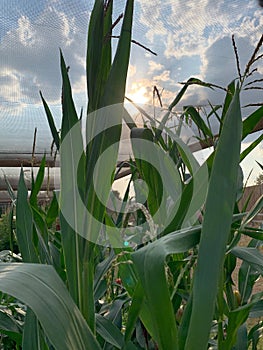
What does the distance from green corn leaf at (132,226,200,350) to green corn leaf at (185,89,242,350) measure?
0.02 meters

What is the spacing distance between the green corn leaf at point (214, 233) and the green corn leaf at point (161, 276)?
0.06 ft

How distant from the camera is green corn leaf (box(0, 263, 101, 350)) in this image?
0.23m

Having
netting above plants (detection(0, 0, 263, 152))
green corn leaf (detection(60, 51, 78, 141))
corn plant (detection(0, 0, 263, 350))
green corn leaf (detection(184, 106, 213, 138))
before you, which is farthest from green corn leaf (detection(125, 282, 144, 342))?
netting above plants (detection(0, 0, 263, 152))

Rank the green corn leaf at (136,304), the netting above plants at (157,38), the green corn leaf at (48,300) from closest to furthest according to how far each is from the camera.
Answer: the green corn leaf at (48,300), the green corn leaf at (136,304), the netting above plants at (157,38)

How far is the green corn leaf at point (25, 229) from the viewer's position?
0.35 m

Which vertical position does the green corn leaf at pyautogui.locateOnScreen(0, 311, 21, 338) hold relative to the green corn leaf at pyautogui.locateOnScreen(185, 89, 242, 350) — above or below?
below

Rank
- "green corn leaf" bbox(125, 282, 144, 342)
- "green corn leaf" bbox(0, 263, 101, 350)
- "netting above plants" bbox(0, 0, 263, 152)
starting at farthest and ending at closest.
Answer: "netting above plants" bbox(0, 0, 263, 152) → "green corn leaf" bbox(125, 282, 144, 342) → "green corn leaf" bbox(0, 263, 101, 350)

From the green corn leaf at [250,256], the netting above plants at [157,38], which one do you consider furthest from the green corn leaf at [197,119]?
the netting above plants at [157,38]

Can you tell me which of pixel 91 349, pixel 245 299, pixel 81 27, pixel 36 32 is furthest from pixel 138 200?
pixel 36 32

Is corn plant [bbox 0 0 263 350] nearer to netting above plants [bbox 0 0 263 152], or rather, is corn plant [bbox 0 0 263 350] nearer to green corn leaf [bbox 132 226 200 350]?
green corn leaf [bbox 132 226 200 350]

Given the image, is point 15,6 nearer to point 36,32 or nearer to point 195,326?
point 36,32

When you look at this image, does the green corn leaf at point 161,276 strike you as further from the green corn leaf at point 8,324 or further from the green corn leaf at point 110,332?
the green corn leaf at point 8,324

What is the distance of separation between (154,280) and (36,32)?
93.9 inches

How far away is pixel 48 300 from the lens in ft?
0.78
